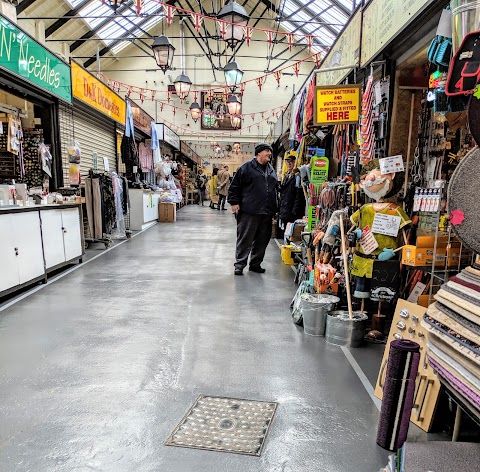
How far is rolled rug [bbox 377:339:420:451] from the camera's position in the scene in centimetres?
188

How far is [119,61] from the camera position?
21.3 meters

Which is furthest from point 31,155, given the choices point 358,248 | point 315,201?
point 358,248

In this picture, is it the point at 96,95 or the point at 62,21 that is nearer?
the point at 96,95

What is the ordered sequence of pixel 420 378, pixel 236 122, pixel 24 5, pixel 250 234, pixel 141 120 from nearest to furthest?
pixel 420 378
pixel 250 234
pixel 24 5
pixel 141 120
pixel 236 122

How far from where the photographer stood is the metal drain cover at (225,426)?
1957 mm

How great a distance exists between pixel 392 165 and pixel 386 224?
0.49 metres

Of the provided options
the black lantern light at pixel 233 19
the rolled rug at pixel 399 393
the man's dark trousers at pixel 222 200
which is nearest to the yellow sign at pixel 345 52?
the black lantern light at pixel 233 19

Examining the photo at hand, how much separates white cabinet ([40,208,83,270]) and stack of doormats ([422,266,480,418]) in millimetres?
4881

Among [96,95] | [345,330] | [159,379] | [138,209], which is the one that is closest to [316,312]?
[345,330]

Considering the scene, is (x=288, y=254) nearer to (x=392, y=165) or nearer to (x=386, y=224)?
(x=386, y=224)

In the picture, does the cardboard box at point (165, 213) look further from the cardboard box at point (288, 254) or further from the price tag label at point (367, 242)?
the price tag label at point (367, 242)

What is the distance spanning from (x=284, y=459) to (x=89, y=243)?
23.4 ft

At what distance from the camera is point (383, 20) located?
3.35m

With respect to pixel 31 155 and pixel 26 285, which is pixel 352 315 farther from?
pixel 31 155
